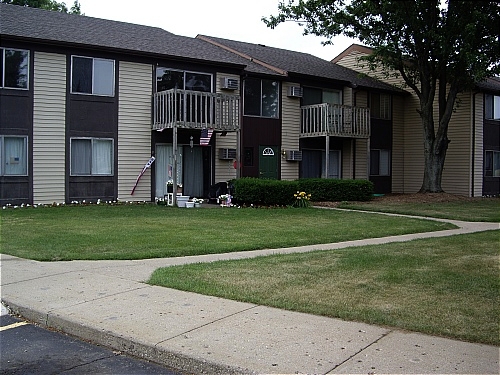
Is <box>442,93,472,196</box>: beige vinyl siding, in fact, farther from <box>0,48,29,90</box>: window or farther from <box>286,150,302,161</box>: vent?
<box>0,48,29,90</box>: window

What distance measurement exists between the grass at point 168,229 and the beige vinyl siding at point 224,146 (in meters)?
4.35

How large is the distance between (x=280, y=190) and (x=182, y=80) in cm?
589

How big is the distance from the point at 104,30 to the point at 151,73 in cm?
267

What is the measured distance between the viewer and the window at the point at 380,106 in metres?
29.2

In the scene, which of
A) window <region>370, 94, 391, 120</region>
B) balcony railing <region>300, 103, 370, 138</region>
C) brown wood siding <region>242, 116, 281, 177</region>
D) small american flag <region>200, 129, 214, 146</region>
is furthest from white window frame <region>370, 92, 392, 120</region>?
small american flag <region>200, 129, 214, 146</region>

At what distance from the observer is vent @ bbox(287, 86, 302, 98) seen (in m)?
25.1

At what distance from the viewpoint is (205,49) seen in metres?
24.1

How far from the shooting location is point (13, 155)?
1864 cm

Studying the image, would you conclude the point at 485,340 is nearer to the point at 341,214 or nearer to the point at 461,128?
the point at 341,214

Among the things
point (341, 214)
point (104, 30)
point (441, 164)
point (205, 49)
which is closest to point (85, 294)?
point (341, 214)

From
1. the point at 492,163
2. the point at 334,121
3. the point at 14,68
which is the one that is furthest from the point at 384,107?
the point at 14,68

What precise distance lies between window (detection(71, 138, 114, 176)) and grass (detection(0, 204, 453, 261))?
61.5 inches

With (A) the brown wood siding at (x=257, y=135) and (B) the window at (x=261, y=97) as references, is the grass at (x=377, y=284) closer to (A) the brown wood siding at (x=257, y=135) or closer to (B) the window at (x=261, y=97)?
(A) the brown wood siding at (x=257, y=135)

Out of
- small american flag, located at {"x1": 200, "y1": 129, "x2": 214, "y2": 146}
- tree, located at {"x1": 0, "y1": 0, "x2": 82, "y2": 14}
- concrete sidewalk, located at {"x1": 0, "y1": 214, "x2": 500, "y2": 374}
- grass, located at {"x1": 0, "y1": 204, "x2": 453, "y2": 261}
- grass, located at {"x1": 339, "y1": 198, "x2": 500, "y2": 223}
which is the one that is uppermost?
tree, located at {"x1": 0, "y1": 0, "x2": 82, "y2": 14}
